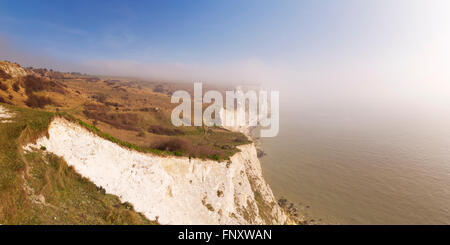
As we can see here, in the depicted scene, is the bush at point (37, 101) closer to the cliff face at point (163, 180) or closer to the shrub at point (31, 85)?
the shrub at point (31, 85)

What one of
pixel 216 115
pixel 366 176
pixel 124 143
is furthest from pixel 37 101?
pixel 366 176

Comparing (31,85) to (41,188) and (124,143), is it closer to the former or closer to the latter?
(124,143)

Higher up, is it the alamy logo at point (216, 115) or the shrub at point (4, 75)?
the shrub at point (4, 75)

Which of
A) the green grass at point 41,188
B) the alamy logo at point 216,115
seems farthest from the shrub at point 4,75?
the alamy logo at point 216,115

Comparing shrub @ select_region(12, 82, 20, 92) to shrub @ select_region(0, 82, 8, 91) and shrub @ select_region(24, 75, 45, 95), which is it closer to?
shrub @ select_region(24, 75, 45, 95)

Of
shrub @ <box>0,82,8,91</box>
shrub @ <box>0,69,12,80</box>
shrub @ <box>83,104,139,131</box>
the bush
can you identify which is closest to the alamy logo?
shrub @ <box>83,104,139,131</box>
